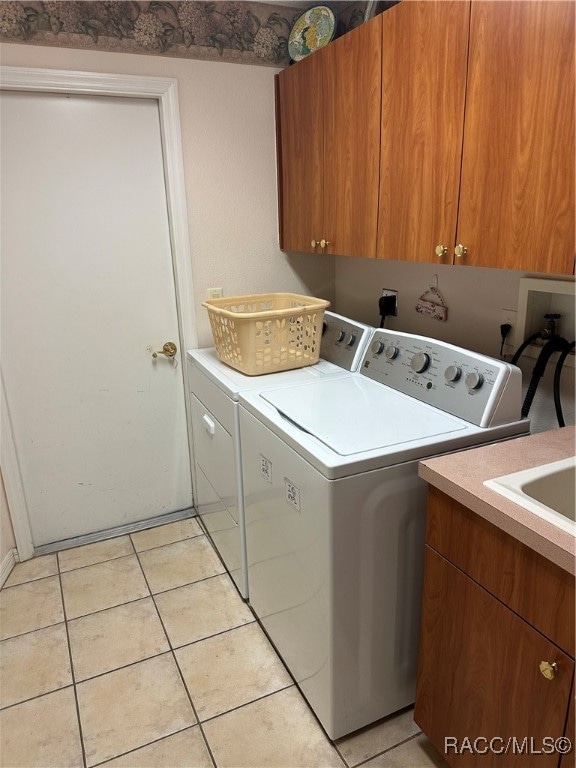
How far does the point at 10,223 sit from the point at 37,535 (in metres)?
1.43

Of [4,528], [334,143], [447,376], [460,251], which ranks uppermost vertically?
[334,143]

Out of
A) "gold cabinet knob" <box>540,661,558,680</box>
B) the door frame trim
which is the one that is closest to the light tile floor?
the door frame trim

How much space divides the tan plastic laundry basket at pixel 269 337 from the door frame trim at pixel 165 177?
0.28 m

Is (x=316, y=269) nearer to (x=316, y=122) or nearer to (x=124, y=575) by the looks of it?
(x=316, y=122)

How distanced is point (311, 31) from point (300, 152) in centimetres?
47

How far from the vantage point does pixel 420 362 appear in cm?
179

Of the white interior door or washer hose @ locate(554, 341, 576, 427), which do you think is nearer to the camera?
washer hose @ locate(554, 341, 576, 427)

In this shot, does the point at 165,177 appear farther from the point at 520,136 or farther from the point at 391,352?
the point at 520,136

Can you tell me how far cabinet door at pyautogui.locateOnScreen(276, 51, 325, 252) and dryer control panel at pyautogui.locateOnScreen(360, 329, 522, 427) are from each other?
0.61m

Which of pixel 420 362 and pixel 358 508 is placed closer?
pixel 358 508

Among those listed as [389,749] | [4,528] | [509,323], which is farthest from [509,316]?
[4,528]

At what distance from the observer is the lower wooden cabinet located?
3.59 ft

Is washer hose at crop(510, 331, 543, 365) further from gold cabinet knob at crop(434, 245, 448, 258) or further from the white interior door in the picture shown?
the white interior door

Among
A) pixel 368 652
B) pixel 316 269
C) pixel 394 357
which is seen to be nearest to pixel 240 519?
pixel 368 652
